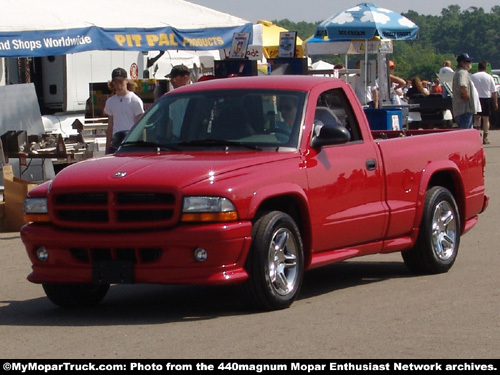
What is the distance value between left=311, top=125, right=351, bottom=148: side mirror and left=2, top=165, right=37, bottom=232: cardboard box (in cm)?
533

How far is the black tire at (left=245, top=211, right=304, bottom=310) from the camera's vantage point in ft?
25.0

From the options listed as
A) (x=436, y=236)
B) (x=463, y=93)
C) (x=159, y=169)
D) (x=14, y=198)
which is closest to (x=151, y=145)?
(x=159, y=169)

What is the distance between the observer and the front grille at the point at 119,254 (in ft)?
24.7

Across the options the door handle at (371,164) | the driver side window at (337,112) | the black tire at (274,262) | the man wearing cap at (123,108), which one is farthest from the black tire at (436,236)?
the man wearing cap at (123,108)

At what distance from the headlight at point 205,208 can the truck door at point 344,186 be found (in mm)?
973

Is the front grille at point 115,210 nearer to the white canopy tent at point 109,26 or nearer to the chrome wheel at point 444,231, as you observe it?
the chrome wheel at point 444,231

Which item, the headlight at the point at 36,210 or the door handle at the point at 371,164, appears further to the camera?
the door handle at the point at 371,164

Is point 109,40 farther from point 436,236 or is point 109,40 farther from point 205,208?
point 205,208

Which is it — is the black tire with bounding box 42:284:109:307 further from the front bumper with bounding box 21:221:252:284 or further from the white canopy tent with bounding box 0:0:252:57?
the white canopy tent with bounding box 0:0:252:57

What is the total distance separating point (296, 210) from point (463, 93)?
492 inches

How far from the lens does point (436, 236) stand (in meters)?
9.62
